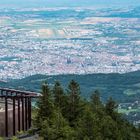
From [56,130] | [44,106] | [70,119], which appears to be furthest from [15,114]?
[56,130]

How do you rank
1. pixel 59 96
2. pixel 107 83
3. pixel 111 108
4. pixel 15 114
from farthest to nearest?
1. pixel 107 83
2. pixel 111 108
3. pixel 15 114
4. pixel 59 96

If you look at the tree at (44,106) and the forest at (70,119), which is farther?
the tree at (44,106)

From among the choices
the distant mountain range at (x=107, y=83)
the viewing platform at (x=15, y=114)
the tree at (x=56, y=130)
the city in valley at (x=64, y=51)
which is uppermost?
the city in valley at (x=64, y=51)

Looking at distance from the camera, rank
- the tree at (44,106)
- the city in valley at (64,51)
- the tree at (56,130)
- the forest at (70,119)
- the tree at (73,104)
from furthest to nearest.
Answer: the city in valley at (64,51), the tree at (73,104), the tree at (44,106), the forest at (70,119), the tree at (56,130)

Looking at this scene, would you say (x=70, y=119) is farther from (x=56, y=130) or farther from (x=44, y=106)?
(x=56, y=130)

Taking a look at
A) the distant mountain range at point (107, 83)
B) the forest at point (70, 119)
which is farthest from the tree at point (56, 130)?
the distant mountain range at point (107, 83)

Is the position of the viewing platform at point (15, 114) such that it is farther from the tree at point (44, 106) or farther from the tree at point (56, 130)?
the tree at point (56, 130)

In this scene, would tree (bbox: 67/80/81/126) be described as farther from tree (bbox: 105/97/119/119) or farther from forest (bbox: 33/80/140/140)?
tree (bbox: 105/97/119/119)

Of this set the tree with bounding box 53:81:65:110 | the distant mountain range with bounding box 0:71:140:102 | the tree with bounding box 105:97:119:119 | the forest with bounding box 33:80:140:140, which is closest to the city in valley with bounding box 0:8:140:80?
the distant mountain range with bounding box 0:71:140:102
